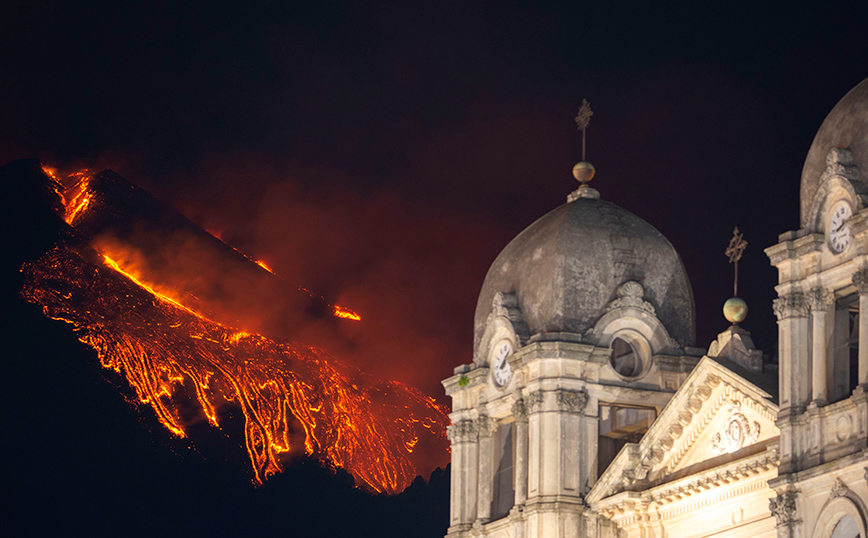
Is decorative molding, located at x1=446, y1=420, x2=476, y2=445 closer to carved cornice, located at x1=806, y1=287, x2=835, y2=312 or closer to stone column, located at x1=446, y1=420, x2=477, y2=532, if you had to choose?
stone column, located at x1=446, y1=420, x2=477, y2=532

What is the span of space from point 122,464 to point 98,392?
477 centimetres

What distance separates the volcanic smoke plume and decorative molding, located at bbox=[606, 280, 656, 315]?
45.7 meters

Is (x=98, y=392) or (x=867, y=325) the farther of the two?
(x=98, y=392)

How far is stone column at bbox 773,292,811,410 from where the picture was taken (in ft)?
127

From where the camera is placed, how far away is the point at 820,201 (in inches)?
1542

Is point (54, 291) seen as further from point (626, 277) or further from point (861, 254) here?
point (861, 254)

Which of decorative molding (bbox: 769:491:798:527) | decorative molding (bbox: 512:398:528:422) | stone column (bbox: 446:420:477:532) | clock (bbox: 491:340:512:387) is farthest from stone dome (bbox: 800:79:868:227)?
stone column (bbox: 446:420:477:532)

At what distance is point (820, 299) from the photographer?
38812mm

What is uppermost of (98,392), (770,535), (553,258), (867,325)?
(98,392)

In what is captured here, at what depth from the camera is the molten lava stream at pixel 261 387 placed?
9575cm

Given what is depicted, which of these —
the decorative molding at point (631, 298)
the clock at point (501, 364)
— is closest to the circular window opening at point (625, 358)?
the decorative molding at point (631, 298)

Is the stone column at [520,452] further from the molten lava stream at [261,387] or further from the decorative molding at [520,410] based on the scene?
the molten lava stream at [261,387]

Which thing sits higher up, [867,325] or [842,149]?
[842,149]

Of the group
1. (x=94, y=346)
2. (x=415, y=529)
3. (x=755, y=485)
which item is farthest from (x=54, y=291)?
(x=755, y=485)
